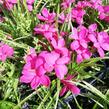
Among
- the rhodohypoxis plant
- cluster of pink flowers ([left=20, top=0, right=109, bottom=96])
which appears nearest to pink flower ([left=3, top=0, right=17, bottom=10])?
the rhodohypoxis plant

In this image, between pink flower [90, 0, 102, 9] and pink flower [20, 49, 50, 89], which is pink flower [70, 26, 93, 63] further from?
pink flower [90, 0, 102, 9]

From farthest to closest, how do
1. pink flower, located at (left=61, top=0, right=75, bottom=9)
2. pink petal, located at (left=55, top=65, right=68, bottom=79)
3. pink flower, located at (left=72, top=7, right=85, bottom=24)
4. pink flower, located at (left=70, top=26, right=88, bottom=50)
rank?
pink flower, located at (left=61, top=0, right=75, bottom=9) < pink flower, located at (left=72, top=7, right=85, bottom=24) < pink flower, located at (left=70, top=26, right=88, bottom=50) < pink petal, located at (left=55, top=65, right=68, bottom=79)

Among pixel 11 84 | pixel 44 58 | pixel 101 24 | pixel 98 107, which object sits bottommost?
pixel 98 107

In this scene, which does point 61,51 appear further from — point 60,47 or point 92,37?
point 92,37

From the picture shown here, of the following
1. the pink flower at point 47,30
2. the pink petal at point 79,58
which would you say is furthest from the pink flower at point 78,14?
the pink petal at point 79,58

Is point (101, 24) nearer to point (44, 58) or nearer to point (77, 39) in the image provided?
point (77, 39)

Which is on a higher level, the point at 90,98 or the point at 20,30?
the point at 20,30

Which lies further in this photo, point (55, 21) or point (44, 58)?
point (55, 21)

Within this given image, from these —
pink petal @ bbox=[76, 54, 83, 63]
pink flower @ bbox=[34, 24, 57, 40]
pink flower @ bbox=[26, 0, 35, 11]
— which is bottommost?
pink petal @ bbox=[76, 54, 83, 63]

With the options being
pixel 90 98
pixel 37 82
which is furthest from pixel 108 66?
pixel 37 82
